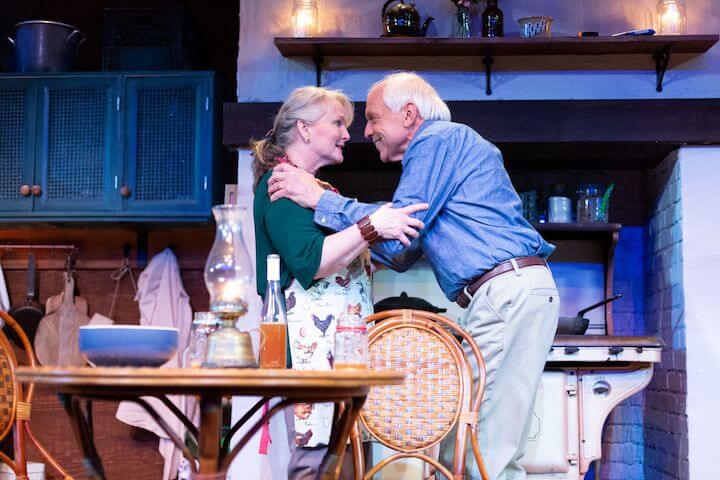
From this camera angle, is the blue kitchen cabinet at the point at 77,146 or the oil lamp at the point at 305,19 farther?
the blue kitchen cabinet at the point at 77,146

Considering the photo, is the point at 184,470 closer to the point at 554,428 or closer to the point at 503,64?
the point at 554,428

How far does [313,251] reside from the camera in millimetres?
2395

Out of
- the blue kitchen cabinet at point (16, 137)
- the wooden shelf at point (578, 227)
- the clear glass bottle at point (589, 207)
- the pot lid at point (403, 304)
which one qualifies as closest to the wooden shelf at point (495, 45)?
the clear glass bottle at point (589, 207)

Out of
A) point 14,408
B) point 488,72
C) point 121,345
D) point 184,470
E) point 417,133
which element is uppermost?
point 488,72

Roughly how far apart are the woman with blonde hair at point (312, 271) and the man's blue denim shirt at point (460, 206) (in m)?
0.12

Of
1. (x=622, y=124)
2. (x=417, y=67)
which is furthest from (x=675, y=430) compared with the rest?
(x=417, y=67)

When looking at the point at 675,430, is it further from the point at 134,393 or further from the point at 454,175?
the point at 134,393

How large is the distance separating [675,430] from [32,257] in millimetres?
3411

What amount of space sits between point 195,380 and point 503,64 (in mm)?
2964

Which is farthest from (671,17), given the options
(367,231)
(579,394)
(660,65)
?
(367,231)

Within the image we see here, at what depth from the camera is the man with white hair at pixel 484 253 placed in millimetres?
2514

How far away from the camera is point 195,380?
4.76 ft

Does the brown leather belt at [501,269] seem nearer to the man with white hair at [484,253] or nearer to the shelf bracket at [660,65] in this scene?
the man with white hair at [484,253]

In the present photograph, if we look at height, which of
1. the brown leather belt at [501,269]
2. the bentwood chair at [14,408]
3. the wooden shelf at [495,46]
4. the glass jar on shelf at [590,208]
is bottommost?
the bentwood chair at [14,408]
